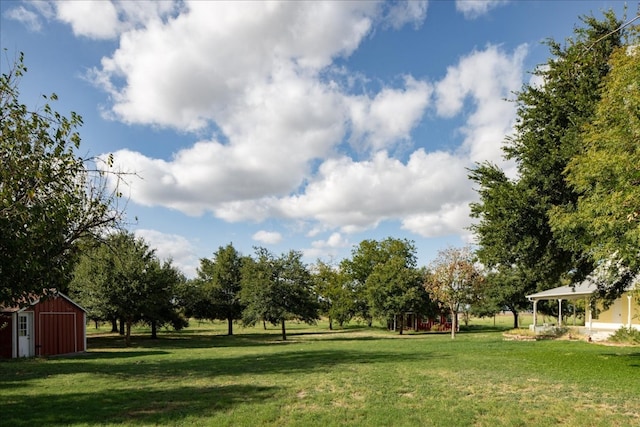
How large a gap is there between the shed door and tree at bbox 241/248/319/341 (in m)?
14.8

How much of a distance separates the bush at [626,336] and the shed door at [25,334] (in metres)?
32.3

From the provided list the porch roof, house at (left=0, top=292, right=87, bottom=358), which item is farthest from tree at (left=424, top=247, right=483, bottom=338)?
house at (left=0, top=292, right=87, bottom=358)

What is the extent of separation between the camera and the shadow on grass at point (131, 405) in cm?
912

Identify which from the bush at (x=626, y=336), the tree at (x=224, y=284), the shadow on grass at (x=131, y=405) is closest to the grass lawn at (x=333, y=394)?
the shadow on grass at (x=131, y=405)

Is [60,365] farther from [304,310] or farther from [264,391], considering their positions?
[304,310]

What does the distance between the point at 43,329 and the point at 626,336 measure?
3246 cm

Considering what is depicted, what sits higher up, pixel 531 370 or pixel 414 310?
pixel 531 370

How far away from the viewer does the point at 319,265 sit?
233 ft

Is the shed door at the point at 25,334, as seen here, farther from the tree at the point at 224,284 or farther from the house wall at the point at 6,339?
the tree at the point at 224,284

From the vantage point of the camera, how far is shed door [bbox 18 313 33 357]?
933 inches

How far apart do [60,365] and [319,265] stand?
52491 millimetres

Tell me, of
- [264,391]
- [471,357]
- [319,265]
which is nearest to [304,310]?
[471,357]

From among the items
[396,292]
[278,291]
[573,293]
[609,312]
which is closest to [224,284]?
[278,291]

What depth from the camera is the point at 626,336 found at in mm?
25375
